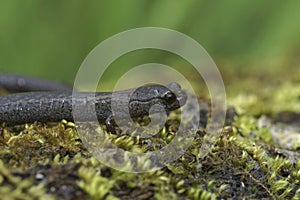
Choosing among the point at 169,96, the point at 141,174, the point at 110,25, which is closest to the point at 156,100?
the point at 169,96

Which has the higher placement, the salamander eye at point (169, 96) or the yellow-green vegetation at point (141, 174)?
the salamander eye at point (169, 96)

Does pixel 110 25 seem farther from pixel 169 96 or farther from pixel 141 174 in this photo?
pixel 141 174

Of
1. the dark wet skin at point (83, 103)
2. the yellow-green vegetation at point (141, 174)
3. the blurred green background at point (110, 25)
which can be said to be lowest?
the yellow-green vegetation at point (141, 174)

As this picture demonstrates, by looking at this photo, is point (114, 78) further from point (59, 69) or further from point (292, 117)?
point (292, 117)

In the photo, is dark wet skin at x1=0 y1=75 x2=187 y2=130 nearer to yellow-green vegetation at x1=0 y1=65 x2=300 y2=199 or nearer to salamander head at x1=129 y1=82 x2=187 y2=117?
salamander head at x1=129 y1=82 x2=187 y2=117

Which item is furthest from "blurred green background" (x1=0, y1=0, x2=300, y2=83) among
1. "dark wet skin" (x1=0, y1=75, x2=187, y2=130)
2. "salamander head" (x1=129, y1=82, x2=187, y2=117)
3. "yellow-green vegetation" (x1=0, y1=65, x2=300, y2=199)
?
"yellow-green vegetation" (x1=0, y1=65, x2=300, y2=199)

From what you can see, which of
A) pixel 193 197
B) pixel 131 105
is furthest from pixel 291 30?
pixel 193 197

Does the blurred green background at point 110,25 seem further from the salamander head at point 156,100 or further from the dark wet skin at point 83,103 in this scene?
the salamander head at point 156,100

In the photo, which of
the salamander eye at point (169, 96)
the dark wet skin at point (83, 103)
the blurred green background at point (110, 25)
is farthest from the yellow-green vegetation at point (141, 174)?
the blurred green background at point (110, 25)
